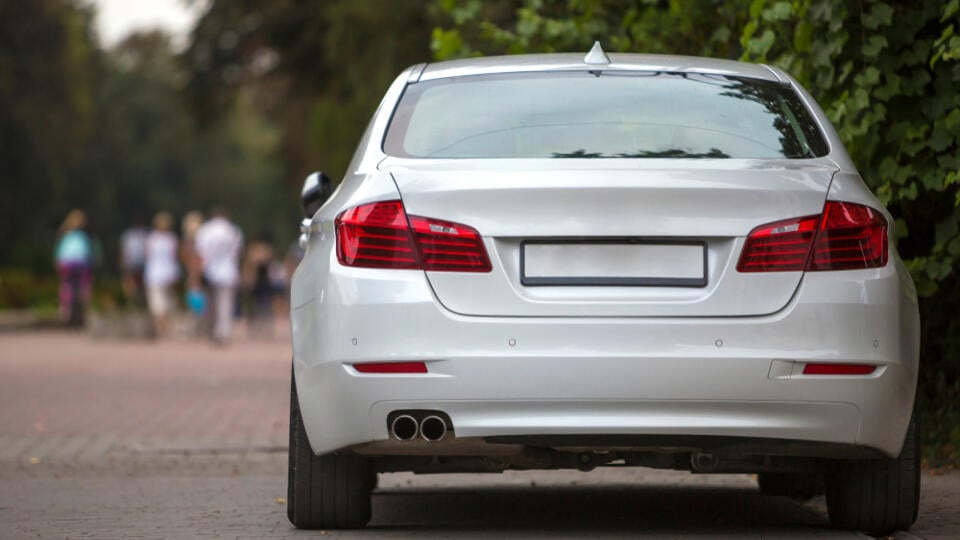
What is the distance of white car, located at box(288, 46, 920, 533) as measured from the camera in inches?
227

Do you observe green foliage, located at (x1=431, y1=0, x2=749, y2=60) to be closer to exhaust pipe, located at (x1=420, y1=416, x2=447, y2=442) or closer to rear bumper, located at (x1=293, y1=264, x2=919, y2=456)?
rear bumper, located at (x1=293, y1=264, x2=919, y2=456)

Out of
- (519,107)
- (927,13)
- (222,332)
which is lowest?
(222,332)

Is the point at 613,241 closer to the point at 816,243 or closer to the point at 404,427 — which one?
the point at 816,243

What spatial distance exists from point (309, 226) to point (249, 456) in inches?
148

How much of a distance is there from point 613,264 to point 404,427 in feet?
2.65

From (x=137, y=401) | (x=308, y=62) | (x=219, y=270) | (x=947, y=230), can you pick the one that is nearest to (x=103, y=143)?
(x=219, y=270)

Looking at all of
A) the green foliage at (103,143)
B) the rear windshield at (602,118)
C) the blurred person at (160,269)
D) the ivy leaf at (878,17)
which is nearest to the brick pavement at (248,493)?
the rear windshield at (602,118)

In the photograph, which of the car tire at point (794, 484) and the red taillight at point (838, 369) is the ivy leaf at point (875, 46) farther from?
the red taillight at point (838, 369)

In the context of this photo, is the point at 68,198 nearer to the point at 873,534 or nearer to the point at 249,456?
the point at 249,456

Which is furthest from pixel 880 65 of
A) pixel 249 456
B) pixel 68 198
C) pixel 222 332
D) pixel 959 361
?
pixel 68 198

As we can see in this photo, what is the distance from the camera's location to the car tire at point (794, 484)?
7.99m

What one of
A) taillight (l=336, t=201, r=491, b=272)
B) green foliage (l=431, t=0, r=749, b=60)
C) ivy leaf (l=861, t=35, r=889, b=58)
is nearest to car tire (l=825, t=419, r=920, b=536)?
taillight (l=336, t=201, r=491, b=272)

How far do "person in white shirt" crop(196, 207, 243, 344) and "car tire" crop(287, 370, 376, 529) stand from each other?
20144 mm

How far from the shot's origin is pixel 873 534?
663cm
